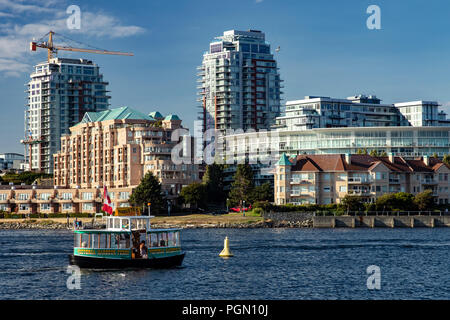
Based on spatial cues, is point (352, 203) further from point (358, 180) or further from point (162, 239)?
point (162, 239)

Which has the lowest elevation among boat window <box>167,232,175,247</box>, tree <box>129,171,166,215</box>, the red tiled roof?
boat window <box>167,232,175,247</box>

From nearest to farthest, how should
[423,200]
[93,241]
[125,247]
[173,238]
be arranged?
[93,241]
[125,247]
[173,238]
[423,200]

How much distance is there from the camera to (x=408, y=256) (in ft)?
297

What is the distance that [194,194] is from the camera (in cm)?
18875

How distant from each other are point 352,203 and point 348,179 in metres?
12.4

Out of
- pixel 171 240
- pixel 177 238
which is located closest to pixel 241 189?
pixel 177 238

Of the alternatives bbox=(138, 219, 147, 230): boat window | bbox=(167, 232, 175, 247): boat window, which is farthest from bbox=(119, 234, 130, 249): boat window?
bbox=(167, 232, 175, 247): boat window

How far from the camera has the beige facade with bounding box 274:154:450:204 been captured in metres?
178

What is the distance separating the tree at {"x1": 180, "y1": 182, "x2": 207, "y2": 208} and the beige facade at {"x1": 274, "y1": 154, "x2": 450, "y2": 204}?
2051cm

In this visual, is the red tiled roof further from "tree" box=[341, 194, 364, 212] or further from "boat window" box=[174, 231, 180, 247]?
"boat window" box=[174, 231, 180, 247]
